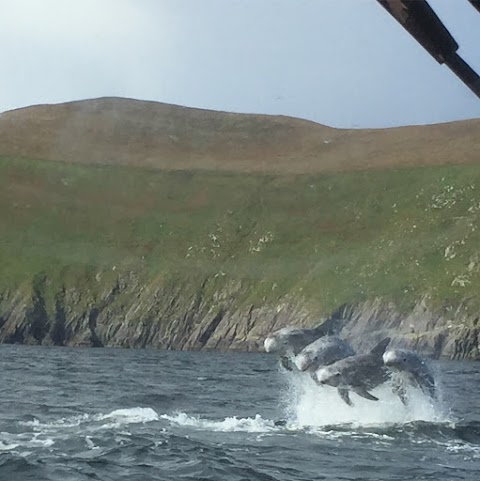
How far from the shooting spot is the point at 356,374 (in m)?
31.4

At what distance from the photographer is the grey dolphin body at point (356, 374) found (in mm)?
30938

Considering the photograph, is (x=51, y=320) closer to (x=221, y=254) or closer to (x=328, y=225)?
(x=221, y=254)

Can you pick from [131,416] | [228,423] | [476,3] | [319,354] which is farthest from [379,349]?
[476,3]

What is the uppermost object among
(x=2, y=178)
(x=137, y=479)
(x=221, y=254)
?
(x=2, y=178)

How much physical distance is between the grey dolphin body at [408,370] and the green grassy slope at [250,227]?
93.3 metres

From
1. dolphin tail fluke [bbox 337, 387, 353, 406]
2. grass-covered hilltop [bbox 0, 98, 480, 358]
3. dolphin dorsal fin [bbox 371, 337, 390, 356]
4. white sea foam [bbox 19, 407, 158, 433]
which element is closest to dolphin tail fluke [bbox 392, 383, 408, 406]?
dolphin dorsal fin [bbox 371, 337, 390, 356]

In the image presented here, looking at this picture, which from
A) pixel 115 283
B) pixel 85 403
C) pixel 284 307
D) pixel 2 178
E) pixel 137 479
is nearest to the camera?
pixel 137 479

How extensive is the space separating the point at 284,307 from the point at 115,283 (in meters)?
23.4

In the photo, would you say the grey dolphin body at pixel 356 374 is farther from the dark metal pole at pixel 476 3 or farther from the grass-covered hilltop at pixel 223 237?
the grass-covered hilltop at pixel 223 237

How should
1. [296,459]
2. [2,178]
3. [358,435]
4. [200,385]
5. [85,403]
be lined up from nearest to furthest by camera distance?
[296,459], [358,435], [85,403], [200,385], [2,178]

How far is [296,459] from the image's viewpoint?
25672 millimetres

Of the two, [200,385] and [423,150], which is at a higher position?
[423,150]

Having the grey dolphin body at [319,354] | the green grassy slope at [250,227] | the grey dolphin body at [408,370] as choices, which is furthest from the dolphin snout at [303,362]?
the green grassy slope at [250,227]

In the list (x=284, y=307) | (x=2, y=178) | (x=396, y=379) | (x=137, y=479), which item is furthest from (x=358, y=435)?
(x=2, y=178)
